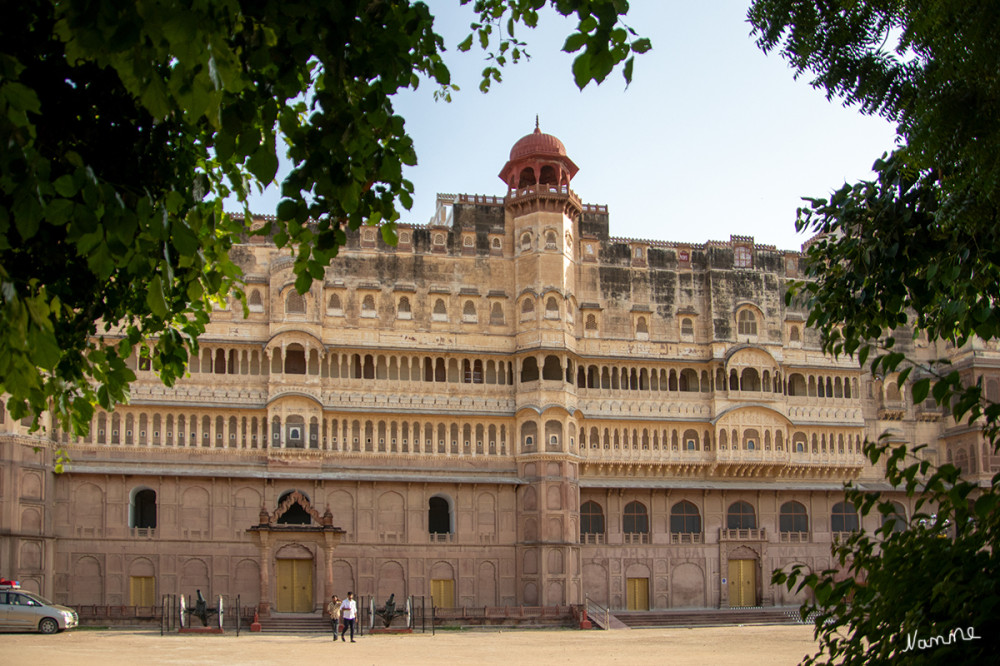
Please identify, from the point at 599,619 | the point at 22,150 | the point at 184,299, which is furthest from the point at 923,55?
the point at 599,619

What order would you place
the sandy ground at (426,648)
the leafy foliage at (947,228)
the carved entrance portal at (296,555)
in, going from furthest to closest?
the carved entrance portal at (296,555) < the sandy ground at (426,648) < the leafy foliage at (947,228)

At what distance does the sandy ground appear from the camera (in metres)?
24.0

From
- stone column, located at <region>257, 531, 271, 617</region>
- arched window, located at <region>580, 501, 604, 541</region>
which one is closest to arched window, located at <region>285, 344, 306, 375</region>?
stone column, located at <region>257, 531, 271, 617</region>

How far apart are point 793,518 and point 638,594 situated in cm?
771

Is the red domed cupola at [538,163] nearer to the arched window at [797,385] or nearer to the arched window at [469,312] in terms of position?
the arched window at [469,312]

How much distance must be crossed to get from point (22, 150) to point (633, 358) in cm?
4097

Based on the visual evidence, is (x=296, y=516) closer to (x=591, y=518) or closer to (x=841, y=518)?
(x=591, y=518)

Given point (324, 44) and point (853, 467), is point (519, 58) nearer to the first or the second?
point (324, 44)

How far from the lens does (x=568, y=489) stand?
42.4 m

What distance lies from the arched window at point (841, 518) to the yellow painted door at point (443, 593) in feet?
54.9

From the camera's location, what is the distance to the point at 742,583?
44844 millimetres

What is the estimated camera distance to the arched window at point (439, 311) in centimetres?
4456

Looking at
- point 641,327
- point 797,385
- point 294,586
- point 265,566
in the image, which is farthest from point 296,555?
point 797,385

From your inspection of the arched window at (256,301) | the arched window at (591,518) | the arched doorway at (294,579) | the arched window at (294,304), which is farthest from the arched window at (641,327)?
the arched doorway at (294,579)
